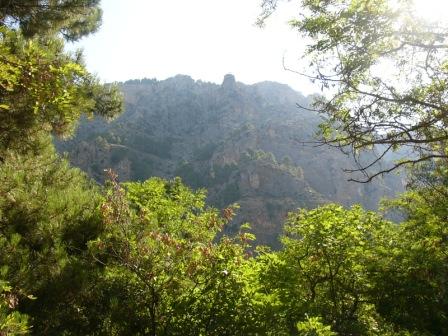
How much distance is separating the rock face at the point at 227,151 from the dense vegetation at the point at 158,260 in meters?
68.3

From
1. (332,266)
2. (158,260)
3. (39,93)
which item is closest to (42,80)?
(39,93)

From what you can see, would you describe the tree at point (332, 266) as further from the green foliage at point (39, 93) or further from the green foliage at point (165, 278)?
the green foliage at point (39, 93)

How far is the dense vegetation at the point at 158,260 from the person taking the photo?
6277mm

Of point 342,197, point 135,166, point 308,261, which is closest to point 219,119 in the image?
point 135,166

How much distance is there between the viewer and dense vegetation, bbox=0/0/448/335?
628 centimetres

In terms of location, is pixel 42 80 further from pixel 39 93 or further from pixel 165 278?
pixel 165 278

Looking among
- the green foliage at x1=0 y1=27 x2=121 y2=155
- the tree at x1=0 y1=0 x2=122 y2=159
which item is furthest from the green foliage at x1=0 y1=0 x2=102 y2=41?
the green foliage at x1=0 y1=27 x2=121 y2=155

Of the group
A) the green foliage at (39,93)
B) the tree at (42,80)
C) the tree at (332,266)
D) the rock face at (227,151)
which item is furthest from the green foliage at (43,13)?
the rock face at (227,151)

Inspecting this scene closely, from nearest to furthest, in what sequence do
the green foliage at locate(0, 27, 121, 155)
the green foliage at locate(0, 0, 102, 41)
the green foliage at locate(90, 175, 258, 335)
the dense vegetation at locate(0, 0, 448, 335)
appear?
the green foliage at locate(0, 27, 121, 155) < the dense vegetation at locate(0, 0, 448, 335) < the green foliage at locate(90, 175, 258, 335) < the green foliage at locate(0, 0, 102, 41)

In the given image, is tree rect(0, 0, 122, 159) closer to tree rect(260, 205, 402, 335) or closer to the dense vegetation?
the dense vegetation

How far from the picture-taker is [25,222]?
22.0ft

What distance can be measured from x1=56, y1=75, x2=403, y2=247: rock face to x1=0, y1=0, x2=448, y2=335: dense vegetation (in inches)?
2689

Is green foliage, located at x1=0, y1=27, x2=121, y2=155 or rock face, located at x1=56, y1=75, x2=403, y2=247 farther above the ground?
rock face, located at x1=56, y1=75, x2=403, y2=247

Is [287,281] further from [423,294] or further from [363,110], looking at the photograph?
[363,110]
